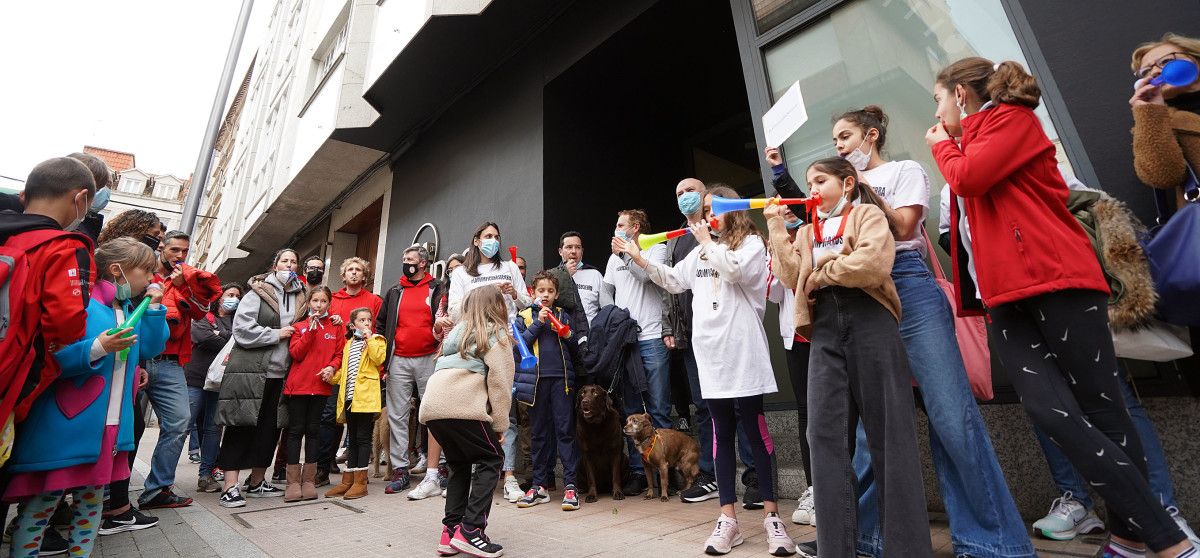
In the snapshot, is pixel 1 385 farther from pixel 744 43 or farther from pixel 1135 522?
pixel 744 43

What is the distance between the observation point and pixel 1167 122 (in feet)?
7.77

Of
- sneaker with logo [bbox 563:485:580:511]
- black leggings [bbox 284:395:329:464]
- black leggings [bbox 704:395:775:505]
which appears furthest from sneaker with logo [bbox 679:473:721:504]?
black leggings [bbox 284:395:329:464]

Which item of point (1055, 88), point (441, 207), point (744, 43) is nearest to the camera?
point (1055, 88)

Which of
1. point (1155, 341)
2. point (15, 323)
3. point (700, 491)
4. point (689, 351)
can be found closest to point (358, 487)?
point (700, 491)

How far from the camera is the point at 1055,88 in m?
3.30

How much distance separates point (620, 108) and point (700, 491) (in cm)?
597

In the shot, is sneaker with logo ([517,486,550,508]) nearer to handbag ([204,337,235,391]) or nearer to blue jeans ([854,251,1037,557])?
blue jeans ([854,251,1037,557])

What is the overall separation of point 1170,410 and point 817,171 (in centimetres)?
219

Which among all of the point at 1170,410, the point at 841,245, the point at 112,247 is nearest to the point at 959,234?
the point at 841,245

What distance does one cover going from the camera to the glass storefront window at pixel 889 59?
3828 millimetres

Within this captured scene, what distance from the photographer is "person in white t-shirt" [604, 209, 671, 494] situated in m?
4.86

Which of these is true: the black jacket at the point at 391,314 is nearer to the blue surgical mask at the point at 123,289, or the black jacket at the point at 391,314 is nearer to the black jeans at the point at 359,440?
the black jeans at the point at 359,440

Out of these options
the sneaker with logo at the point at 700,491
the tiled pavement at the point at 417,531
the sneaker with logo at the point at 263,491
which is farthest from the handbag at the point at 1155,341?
the sneaker with logo at the point at 263,491

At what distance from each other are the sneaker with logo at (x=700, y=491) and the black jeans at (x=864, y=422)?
2.32 m
